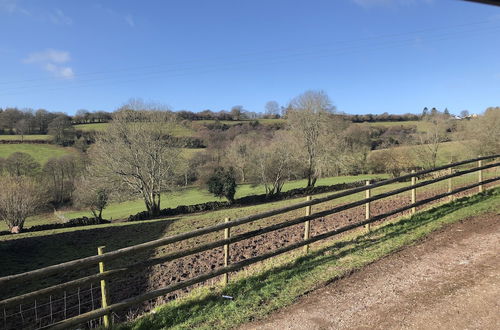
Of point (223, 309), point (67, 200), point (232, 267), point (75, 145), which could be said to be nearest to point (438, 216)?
point (232, 267)

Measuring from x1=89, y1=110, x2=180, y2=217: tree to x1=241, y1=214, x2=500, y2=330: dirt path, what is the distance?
93.8 feet

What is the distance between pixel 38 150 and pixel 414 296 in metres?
70.7

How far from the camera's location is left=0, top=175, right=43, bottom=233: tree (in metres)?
27.9

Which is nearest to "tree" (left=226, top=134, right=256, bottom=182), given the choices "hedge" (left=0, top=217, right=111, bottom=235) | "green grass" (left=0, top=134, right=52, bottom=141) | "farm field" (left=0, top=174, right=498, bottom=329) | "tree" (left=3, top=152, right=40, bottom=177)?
"hedge" (left=0, top=217, right=111, bottom=235)

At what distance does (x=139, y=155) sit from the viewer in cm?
3152

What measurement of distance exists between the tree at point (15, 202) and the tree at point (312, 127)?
97.7 feet

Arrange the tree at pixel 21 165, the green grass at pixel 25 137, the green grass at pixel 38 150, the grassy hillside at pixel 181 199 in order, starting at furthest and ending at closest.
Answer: the green grass at pixel 25 137, the green grass at pixel 38 150, the tree at pixel 21 165, the grassy hillside at pixel 181 199

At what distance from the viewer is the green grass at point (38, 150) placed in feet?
186

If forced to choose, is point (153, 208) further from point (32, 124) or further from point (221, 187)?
point (32, 124)

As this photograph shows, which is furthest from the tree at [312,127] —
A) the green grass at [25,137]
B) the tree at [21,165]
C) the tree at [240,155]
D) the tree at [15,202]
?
the green grass at [25,137]

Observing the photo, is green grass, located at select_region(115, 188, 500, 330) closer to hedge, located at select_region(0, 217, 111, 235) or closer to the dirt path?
the dirt path

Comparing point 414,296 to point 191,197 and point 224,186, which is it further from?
point 191,197

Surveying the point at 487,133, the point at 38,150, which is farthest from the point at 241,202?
the point at 38,150

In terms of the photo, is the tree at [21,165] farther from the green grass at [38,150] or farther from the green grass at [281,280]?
the green grass at [281,280]
